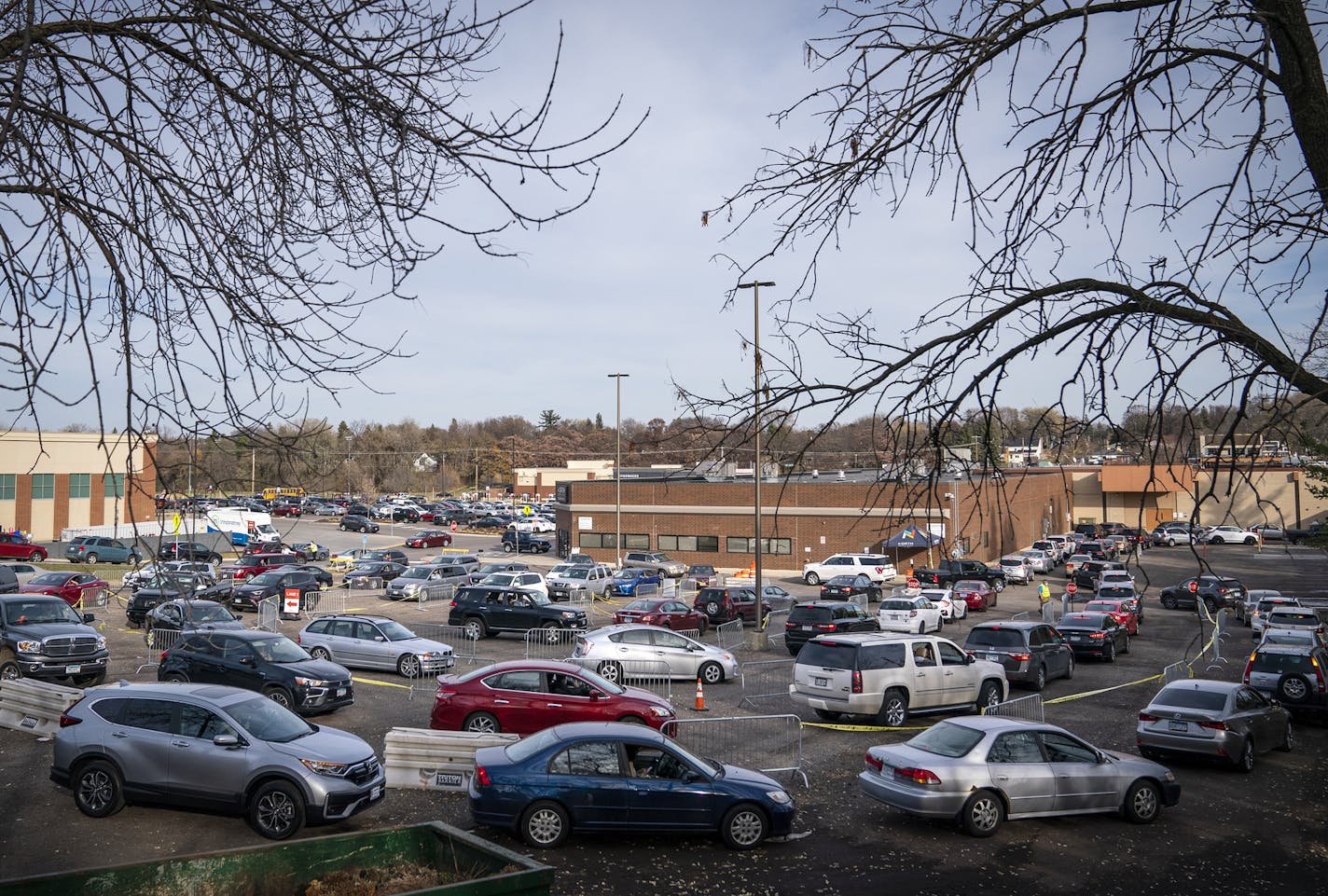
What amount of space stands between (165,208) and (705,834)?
8.75 metres

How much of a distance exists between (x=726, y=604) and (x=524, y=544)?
3628cm

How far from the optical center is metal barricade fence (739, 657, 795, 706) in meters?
21.0

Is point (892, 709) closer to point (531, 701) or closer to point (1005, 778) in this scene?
point (1005, 778)

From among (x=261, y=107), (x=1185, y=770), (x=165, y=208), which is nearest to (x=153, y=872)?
(x=165, y=208)

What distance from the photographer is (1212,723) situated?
1545 cm

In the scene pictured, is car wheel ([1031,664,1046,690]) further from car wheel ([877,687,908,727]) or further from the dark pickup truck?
the dark pickup truck

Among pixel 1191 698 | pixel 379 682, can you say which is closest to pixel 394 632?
pixel 379 682

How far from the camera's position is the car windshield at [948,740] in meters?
12.4

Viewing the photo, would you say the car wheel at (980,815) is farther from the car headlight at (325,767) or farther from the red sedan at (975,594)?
the red sedan at (975,594)

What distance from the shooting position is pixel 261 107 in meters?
6.11

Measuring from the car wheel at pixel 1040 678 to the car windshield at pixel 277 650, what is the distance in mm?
15978

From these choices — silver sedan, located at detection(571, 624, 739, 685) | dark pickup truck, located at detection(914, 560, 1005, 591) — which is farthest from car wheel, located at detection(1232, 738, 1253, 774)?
dark pickup truck, located at detection(914, 560, 1005, 591)

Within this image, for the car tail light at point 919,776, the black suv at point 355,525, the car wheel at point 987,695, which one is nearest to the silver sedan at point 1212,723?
the car wheel at point 987,695

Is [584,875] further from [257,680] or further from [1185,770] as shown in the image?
[1185,770]
